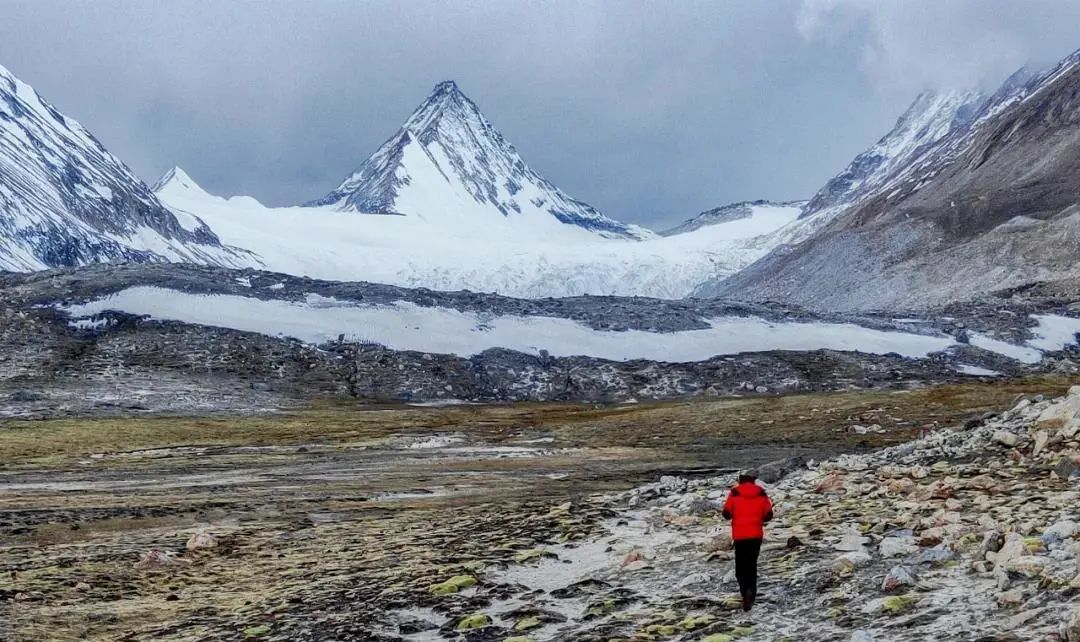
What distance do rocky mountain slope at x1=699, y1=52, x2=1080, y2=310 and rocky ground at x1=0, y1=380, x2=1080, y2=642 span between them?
108 metres

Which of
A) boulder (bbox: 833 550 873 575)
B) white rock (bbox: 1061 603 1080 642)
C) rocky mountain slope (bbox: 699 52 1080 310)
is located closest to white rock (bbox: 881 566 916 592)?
boulder (bbox: 833 550 873 575)

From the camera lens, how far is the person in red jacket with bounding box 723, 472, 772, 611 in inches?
540

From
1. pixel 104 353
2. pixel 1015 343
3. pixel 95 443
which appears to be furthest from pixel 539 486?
pixel 1015 343

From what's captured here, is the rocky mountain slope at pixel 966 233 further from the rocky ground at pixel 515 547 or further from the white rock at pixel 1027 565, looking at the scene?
the white rock at pixel 1027 565

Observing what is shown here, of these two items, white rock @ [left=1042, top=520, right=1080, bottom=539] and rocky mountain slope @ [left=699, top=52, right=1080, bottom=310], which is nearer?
white rock @ [left=1042, top=520, right=1080, bottom=539]

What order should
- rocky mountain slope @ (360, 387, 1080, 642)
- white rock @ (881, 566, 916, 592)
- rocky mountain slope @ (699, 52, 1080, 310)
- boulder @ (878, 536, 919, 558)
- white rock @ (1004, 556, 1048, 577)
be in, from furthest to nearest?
rocky mountain slope @ (699, 52, 1080, 310), boulder @ (878, 536, 919, 558), white rock @ (881, 566, 916, 592), white rock @ (1004, 556, 1048, 577), rocky mountain slope @ (360, 387, 1080, 642)

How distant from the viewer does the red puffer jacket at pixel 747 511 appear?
45.3 ft

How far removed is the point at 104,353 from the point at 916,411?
4967 centimetres

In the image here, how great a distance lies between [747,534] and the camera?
45.1 ft

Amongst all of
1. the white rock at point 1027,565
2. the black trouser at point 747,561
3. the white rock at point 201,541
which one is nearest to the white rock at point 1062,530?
the white rock at point 1027,565

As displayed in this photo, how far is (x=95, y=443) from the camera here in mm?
46312

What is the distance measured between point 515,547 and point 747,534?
20.8 ft

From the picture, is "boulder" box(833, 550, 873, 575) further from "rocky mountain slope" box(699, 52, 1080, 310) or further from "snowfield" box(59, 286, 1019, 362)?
"rocky mountain slope" box(699, 52, 1080, 310)

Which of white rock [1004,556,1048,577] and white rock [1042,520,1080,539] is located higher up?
white rock [1042,520,1080,539]
